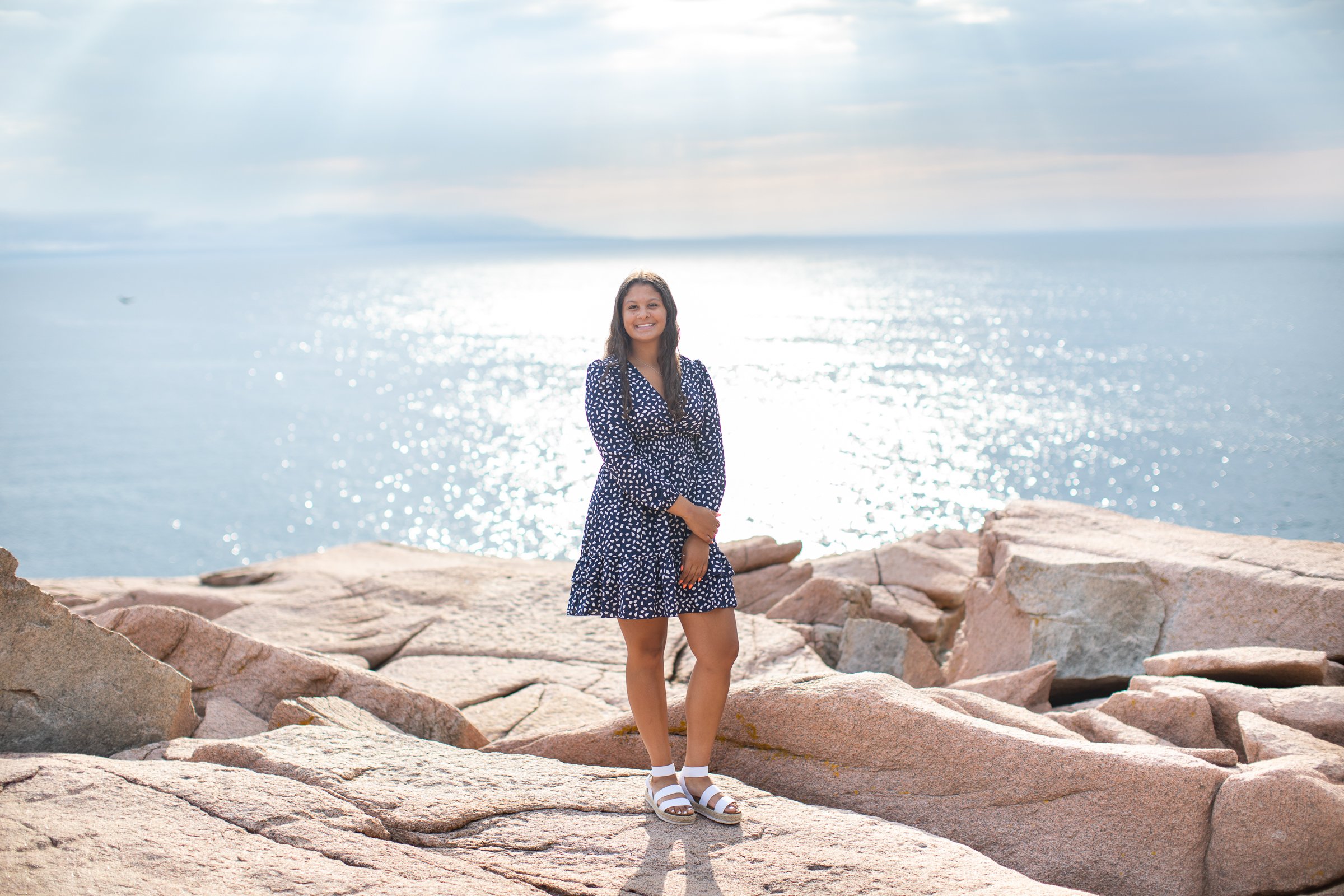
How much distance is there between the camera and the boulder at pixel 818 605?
36.3 feet

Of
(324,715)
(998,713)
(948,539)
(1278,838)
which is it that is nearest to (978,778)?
(998,713)

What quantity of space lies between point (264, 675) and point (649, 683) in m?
3.40

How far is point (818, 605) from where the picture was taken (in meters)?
11.1

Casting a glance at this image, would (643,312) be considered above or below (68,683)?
above

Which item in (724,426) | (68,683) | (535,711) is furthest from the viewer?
(724,426)

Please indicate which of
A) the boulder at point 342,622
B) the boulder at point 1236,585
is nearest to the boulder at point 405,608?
the boulder at point 342,622

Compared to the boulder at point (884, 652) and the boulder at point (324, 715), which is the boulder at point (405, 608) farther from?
the boulder at point (324, 715)

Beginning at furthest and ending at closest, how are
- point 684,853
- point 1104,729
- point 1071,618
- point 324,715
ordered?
point 1071,618 → point 324,715 → point 1104,729 → point 684,853

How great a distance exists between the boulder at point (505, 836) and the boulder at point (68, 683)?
2.34 feet

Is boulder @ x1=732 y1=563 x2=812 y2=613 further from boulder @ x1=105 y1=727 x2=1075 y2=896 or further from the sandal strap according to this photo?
the sandal strap

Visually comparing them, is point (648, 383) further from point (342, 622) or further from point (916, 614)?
point (916, 614)

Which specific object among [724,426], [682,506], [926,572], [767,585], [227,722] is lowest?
[724,426]

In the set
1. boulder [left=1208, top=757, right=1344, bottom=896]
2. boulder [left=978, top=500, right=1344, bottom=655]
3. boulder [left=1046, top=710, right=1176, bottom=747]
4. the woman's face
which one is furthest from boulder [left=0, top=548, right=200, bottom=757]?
boulder [left=978, top=500, right=1344, bottom=655]

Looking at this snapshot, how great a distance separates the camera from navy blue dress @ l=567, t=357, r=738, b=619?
4.54m
